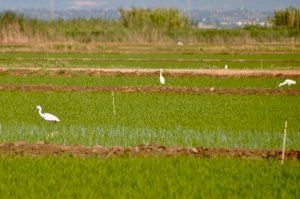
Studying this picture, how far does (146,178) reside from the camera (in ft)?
25.0

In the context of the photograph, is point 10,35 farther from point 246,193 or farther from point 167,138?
point 246,193

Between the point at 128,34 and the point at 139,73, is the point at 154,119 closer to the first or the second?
the point at 139,73

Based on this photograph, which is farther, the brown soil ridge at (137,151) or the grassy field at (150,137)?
the brown soil ridge at (137,151)

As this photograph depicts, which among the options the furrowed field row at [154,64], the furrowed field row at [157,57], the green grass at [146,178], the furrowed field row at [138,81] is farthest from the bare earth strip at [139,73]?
the green grass at [146,178]

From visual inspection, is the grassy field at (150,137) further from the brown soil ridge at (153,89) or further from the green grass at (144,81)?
the brown soil ridge at (153,89)

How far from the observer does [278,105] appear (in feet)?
47.5

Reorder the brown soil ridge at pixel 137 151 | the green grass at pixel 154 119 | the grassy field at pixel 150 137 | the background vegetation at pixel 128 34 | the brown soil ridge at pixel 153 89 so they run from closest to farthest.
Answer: the grassy field at pixel 150 137
the brown soil ridge at pixel 137 151
the green grass at pixel 154 119
the brown soil ridge at pixel 153 89
the background vegetation at pixel 128 34

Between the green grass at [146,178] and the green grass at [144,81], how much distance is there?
34.0ft

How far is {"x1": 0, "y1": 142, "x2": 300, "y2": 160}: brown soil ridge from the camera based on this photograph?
9.05m

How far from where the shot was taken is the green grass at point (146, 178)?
6934 mm

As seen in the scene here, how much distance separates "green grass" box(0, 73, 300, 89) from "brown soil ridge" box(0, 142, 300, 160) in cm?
953

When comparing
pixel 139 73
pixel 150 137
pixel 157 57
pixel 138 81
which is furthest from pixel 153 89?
pixel 157 57

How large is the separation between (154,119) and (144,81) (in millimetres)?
7842

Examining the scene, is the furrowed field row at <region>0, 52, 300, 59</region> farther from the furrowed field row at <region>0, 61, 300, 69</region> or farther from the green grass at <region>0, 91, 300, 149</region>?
the green grass at <region>0, 91, 300, 149</region>
